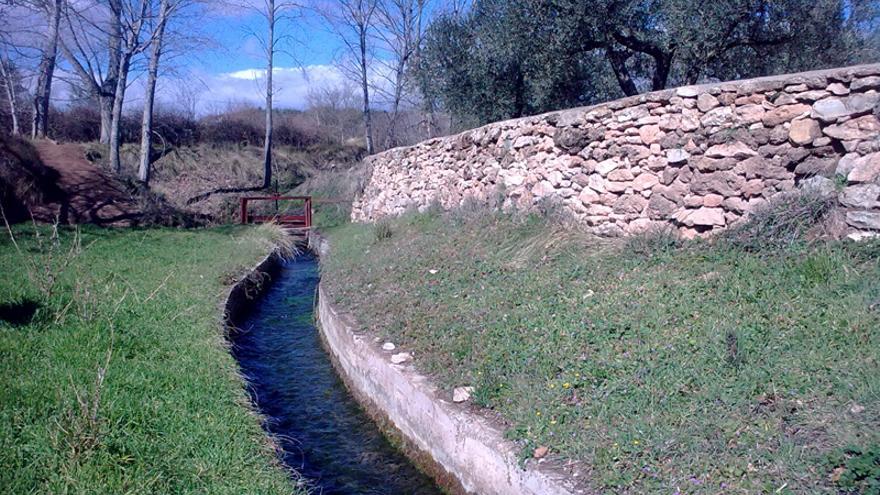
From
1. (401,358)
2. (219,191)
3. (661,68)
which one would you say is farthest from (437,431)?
(219,191)

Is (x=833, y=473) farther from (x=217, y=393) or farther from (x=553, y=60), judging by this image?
(x=553, y=60)

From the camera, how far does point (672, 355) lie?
4.56 metres

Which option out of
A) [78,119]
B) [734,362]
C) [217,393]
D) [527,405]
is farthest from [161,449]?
[78,119]

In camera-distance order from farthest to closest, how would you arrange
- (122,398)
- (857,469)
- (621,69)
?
1. (621,69)
2. (122,398)
3. (857,469)

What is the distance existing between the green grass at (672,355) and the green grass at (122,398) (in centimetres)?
178

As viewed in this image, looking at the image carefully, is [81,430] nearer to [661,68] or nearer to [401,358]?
[401,358]

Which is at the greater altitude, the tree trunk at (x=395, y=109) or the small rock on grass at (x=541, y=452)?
the tree trunk at (x=395, y=109)

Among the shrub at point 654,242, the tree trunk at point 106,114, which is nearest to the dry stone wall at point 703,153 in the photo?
the shrub at point 654,242

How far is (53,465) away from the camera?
375cm

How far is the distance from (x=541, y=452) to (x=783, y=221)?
3.06 meters

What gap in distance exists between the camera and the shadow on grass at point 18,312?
246 inches

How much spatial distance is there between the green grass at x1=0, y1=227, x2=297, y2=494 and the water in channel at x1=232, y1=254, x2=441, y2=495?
714mm

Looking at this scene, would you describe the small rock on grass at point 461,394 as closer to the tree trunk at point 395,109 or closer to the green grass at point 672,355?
the green grass at point 672,355

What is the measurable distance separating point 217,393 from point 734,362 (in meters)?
3.97
